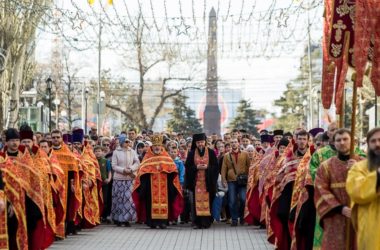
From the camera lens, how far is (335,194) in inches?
431

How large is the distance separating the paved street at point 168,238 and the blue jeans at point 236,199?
1.56 ft

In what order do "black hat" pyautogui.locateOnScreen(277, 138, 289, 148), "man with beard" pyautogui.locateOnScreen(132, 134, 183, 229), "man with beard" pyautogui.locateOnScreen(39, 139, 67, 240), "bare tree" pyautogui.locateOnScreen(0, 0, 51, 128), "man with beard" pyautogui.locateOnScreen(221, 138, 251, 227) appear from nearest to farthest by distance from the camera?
1. "black hat" pyautogui.locateOnScreen(277, 138, 289, 148)
2. "man with beard" pyautogui.locateOnScreen(39, 139, 67, 240)
3. "man with beard" pyautogui.locateOnScreen(132, 134, 183, 229)
4. "man with beard" pyautogui.locateOnScreen(221, 138, 251, 227)
5. "bare tree" pyautogui.locateOnScreen(0, 0, 51, 128)

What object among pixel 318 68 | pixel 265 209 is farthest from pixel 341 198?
pixel 318 68

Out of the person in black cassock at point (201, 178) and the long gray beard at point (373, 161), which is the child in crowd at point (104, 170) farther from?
the long gray beard at point (373, 161)

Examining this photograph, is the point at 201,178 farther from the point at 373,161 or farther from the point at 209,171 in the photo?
the point at 373,161

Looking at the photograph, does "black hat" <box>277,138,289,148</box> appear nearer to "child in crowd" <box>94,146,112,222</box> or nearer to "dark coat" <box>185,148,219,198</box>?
"dark coat" <box>185,148,219,198</box>

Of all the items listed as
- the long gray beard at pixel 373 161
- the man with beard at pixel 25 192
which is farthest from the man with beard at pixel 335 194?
the man with beard at pixel 25 192

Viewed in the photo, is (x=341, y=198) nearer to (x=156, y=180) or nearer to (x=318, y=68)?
(x=156, y=180)

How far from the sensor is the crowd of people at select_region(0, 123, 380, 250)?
10.8 m

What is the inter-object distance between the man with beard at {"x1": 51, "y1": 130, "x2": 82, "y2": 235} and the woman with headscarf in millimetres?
2628

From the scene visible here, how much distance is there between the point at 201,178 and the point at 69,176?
11.5ft

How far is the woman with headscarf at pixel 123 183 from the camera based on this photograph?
22016mm

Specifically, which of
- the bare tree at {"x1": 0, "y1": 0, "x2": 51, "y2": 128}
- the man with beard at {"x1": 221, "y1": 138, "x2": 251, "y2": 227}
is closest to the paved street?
the man with beard at {"x1": 221, "y1": 138, "x2": 251, "y2": 227}

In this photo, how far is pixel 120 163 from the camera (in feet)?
72.6
